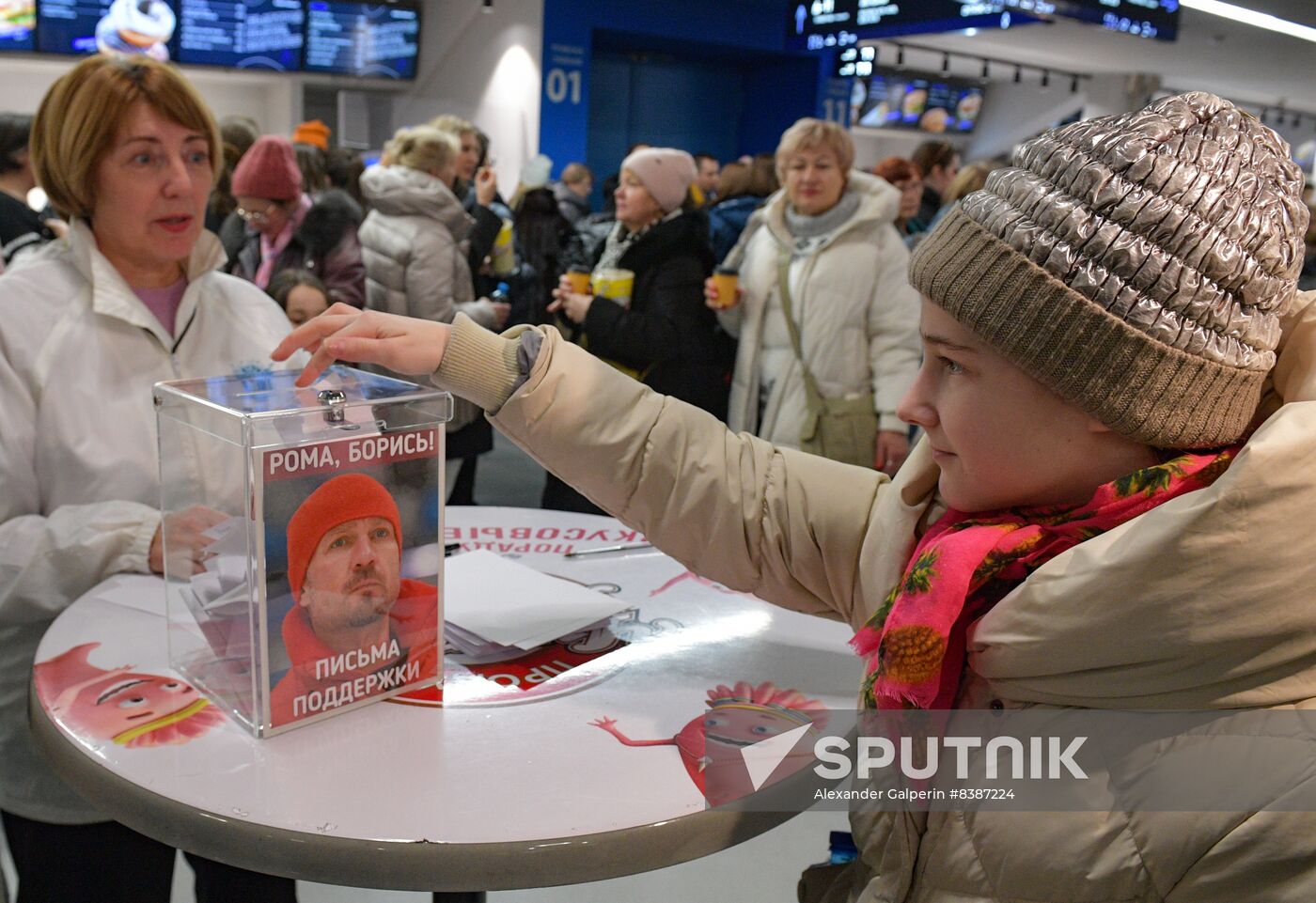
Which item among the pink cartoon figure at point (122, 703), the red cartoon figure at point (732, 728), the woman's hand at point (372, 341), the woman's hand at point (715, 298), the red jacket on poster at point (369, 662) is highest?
the woman's hand at point (372, 341)

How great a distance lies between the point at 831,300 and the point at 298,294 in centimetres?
168

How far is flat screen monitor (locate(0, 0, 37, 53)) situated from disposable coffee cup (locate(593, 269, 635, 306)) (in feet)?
23.7

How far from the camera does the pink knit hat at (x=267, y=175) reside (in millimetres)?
3652

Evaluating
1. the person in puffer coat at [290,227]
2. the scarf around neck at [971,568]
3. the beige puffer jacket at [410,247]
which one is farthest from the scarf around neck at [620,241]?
the scarf around neck at [971,568]

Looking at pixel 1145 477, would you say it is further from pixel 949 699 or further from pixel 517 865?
pixel 517 865

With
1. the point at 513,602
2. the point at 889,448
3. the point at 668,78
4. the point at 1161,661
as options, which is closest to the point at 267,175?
the point at 889,448

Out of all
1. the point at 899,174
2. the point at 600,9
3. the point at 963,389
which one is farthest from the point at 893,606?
the point at 600,9

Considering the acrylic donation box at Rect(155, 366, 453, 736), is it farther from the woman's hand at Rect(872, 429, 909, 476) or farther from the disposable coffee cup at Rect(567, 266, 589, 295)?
the woman's hand at Rect(872, 429, 909, 476)

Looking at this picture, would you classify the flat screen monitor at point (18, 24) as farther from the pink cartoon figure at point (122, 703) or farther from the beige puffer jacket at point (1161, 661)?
the beige puffer jacket at point (1161, 661)

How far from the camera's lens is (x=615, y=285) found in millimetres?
3371

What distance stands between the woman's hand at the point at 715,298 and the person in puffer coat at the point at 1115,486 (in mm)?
2302

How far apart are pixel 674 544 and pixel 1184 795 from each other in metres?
0.66

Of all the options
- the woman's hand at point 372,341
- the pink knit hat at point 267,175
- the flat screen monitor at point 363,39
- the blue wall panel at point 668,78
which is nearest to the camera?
the woman's hand at point 372,341

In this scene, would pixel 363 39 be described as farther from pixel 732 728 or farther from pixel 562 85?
pixel 732 728
